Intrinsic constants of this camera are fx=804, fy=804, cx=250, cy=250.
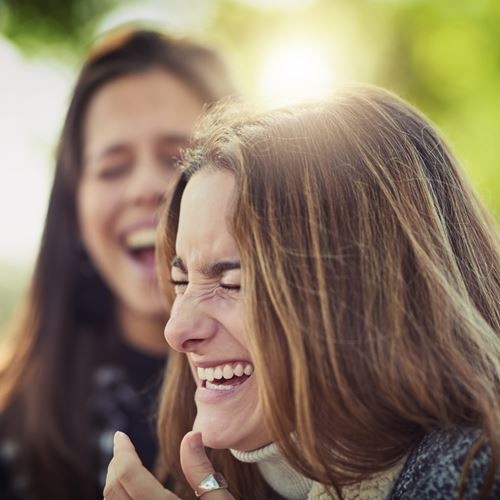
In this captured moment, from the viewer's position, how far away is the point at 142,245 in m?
3.13

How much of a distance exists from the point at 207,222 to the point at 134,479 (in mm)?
584

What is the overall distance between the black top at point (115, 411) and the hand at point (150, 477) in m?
1.10

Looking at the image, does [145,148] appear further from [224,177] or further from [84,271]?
[224,177]

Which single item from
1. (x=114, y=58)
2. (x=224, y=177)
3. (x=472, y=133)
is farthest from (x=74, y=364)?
(x=472, y=133)

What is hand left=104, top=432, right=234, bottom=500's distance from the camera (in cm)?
173

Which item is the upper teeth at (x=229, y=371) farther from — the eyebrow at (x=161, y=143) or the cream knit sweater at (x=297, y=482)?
the eyebrow at (x=161, y=143)

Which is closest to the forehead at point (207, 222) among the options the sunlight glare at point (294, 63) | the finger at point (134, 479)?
the finger at point (134, 479)

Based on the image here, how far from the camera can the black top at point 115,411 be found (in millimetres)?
3043

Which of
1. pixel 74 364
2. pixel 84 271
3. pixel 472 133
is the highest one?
pixel 472 133

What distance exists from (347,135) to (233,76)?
6.18 feet

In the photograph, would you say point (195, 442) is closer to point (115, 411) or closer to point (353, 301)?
point (353, 301)

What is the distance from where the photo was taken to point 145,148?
3057mm

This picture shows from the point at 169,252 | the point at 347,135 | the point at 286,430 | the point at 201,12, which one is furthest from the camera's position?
the point at 201,12

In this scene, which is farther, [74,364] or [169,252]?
[74,364]
